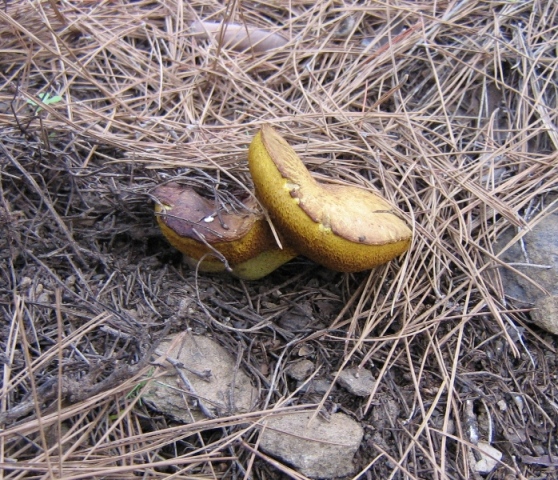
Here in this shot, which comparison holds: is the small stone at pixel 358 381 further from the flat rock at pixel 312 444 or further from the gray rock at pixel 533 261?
the gray rock at pixel 533 261

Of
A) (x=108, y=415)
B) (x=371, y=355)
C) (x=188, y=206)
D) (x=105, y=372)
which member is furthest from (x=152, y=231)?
(x=371, y=355)

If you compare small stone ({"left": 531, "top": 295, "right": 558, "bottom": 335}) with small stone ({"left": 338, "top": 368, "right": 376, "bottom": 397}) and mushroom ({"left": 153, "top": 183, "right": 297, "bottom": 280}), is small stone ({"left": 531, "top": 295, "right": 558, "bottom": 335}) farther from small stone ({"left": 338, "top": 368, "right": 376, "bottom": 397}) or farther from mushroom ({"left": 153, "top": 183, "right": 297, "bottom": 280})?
mushroom ({"left": 153, "top": 183, "right": 297, "bottom": 280})

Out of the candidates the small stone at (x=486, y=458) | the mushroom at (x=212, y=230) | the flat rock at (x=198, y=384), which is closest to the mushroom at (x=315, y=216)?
the mushroom at (x=212, y=230)

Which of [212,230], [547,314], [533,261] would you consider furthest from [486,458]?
[212,230]

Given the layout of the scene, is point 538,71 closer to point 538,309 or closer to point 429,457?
point 538,309

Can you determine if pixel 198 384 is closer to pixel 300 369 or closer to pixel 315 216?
pixel 300 369

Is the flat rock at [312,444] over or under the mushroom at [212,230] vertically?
under

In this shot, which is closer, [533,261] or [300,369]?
[300,369]
